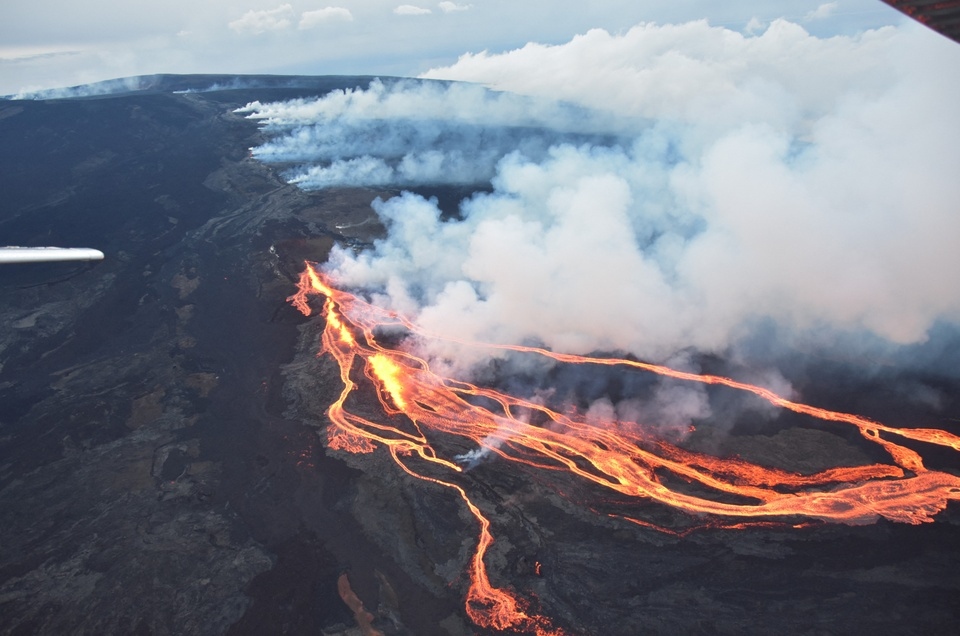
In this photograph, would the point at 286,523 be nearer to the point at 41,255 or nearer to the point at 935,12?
the point at 41,255

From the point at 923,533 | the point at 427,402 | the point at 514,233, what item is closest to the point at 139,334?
the point at 427,402

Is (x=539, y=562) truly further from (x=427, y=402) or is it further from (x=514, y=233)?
(x=514, y=233)

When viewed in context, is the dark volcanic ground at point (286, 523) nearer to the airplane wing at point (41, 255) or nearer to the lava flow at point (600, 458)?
the lava flow at point (600, 458)

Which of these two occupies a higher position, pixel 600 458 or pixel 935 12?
pixel 935 12

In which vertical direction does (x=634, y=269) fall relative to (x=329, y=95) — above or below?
below

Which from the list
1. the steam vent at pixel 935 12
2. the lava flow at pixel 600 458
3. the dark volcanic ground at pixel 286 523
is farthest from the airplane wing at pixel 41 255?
the steam vent at pixel 935 12

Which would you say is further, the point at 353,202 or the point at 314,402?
the point at 353,202

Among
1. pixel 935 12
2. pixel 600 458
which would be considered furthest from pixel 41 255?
pixel 935 12
